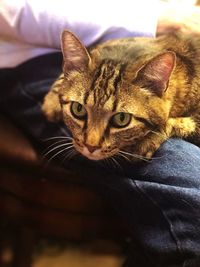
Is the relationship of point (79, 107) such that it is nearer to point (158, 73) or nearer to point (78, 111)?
point (78, 111)

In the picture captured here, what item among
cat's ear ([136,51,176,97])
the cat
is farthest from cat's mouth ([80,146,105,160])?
cat's ear ([136,51,176,97])

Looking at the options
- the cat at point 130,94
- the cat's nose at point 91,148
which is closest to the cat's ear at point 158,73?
the cat at point 130,94

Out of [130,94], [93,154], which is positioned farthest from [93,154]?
[130,94]

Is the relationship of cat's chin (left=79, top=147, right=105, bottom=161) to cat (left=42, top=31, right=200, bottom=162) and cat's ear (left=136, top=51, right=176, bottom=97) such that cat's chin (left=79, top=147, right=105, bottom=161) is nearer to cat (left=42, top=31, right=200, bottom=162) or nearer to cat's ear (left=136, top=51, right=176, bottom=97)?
cat (left=42, top=31, right=200, bottom=162)

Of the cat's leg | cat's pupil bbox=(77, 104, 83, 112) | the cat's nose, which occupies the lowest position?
the cat's nose

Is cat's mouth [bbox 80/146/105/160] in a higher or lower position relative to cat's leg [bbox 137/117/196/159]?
lower

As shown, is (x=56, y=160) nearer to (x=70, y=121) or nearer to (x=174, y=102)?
(x=70, y=121)
